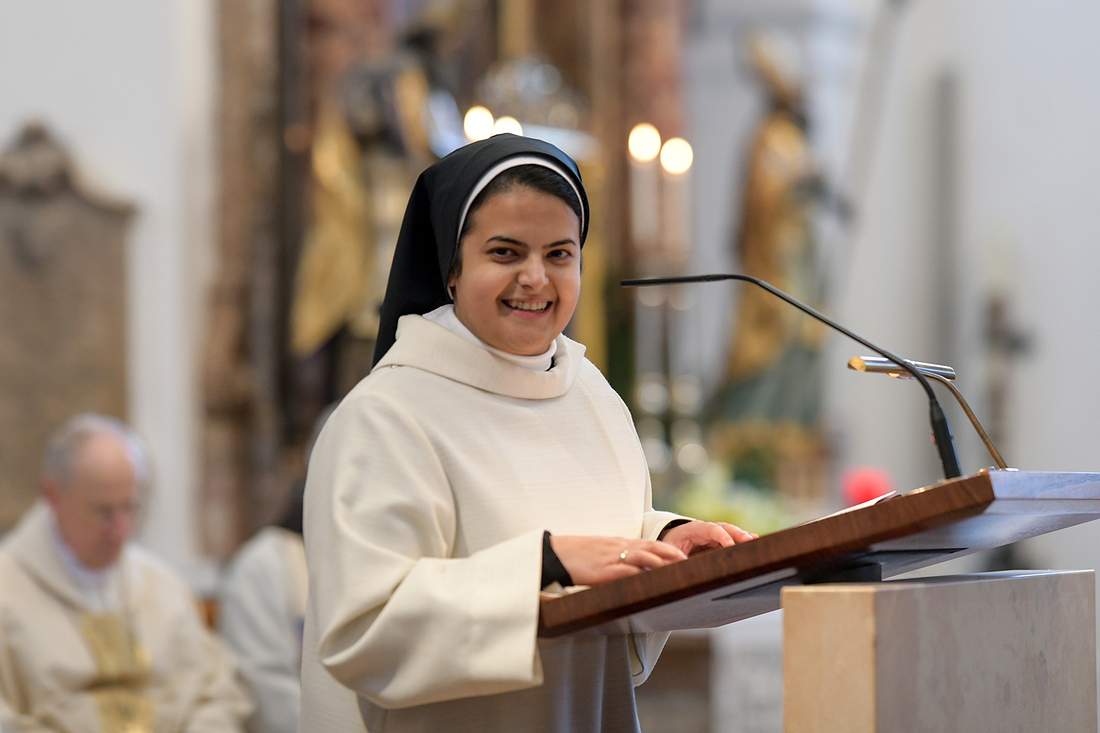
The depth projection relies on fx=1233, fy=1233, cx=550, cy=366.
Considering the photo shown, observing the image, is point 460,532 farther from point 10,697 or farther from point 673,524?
point 10,697

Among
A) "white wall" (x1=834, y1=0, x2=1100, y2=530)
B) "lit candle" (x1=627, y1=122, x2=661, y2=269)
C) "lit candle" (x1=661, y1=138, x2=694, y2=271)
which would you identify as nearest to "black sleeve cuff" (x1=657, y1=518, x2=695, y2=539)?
"lit candle" (x1=661, y1=138, x2=694, y2=271)

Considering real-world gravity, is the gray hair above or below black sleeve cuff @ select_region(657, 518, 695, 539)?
below

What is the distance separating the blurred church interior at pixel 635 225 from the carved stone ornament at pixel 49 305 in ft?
0.05

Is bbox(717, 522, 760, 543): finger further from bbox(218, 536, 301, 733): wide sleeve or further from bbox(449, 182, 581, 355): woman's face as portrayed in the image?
bbox(218, 536, 301, 733): wide sleeve

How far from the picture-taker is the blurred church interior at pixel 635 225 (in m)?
6.57

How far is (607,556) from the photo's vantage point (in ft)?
5.73

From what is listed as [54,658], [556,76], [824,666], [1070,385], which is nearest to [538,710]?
[824,666]

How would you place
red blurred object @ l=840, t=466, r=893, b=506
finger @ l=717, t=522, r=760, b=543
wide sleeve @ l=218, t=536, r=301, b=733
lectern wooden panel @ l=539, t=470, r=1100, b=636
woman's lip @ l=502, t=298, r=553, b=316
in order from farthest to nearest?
red blurred object @ l=840, t=466, r=893, b=506, wide sleeve @ l=218, t=536, r=301, b=733, woman's lip @ l=502, t=298, r=553, b=316, finger @ l=717, t=522, r=760, b=543, lectern wooden panel @ l=539, t=470, r=1100, b=636

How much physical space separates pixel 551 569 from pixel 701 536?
1.09ft

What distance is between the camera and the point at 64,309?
21.5ft

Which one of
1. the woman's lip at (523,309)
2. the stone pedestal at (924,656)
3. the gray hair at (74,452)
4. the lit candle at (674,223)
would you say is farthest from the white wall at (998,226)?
the woman's lip at (523,309)

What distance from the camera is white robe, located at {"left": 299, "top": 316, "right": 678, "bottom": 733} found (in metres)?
1.73

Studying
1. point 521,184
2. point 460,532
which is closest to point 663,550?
point 460,532

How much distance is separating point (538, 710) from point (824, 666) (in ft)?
1.98
